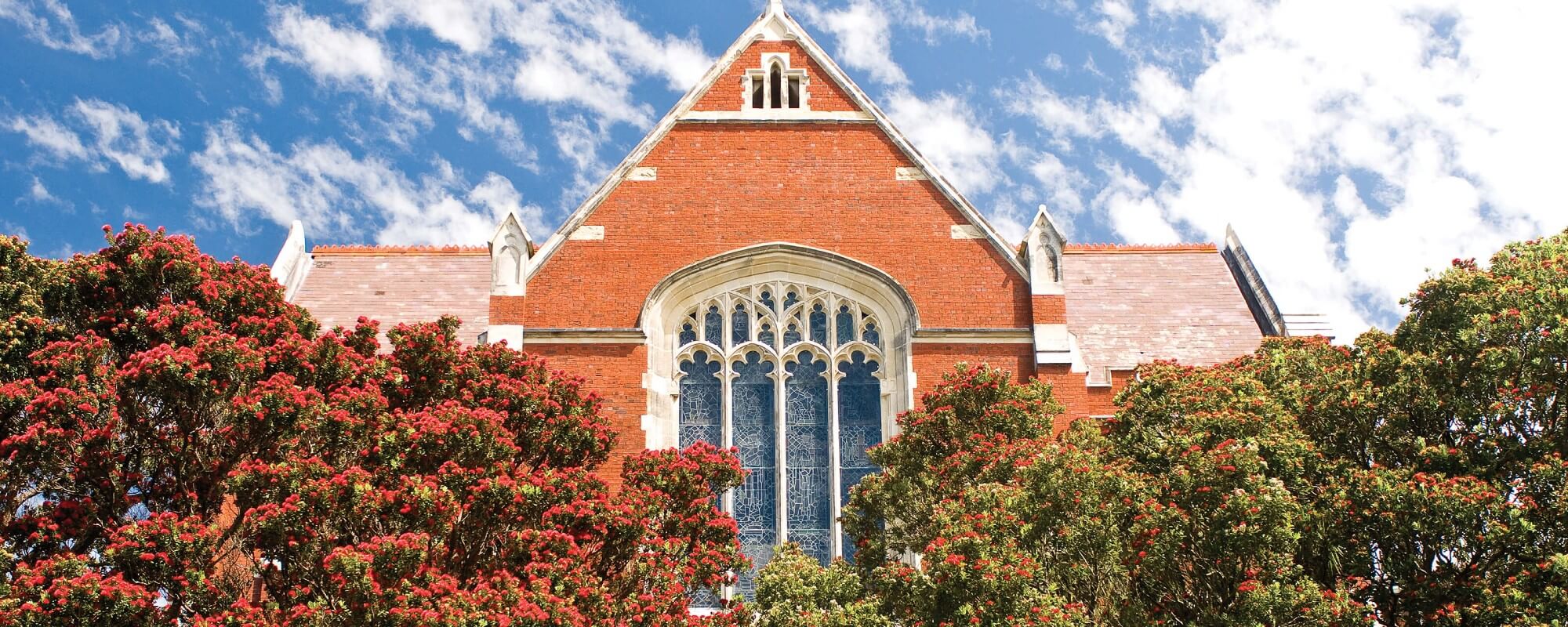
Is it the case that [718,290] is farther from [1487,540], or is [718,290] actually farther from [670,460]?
[1487,540]

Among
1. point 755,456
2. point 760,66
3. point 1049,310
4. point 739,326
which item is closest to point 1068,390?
point 1049,310

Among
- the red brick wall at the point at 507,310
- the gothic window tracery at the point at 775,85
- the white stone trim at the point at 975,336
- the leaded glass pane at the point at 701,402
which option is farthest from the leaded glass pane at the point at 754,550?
the gothic window tracery at the point at 775,85

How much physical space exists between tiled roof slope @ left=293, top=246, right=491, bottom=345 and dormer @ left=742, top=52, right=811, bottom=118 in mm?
7022

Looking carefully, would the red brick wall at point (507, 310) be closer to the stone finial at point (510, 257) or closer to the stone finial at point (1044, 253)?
the stone finial at point (510, 257)

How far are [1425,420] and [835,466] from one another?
929 cm

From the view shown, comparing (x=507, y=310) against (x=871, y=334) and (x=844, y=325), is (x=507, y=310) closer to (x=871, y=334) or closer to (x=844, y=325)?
(x=844, y=325)

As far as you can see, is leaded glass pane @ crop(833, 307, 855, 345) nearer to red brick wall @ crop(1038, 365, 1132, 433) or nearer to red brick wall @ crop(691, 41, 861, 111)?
red brick wall @ crop(1038, 365, 1132, 433)

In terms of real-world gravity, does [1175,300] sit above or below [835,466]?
above

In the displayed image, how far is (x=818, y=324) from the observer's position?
23953 mm

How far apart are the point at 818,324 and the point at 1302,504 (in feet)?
32.1

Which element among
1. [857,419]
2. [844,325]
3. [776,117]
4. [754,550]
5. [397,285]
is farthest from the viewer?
[397,285]

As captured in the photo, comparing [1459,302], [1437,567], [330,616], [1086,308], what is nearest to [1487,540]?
[1437,567]

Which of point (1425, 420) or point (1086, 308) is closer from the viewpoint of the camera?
point (1425, 420)

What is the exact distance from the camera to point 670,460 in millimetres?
17797
